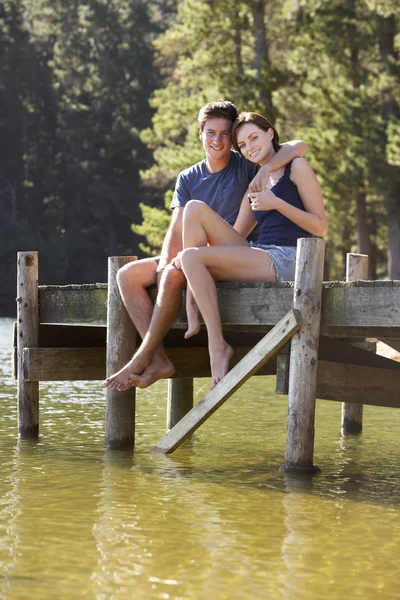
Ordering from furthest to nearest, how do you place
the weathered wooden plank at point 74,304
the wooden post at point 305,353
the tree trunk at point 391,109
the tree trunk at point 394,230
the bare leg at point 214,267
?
1. the tree trunk at point 394,230
2. the tree trunk at point 391,109
3. the weathered wooden plank at point 74,304
4. the bare leg at point 214,267
5. the wooden post at point 305,353

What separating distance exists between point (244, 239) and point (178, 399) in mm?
2772

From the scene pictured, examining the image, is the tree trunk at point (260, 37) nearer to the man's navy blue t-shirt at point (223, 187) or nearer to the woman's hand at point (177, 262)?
the man's navy blue t-shirt at point (223, 187)

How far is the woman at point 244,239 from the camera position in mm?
7215

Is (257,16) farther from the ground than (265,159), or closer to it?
farther from the ground

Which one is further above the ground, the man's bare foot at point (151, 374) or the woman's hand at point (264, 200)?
the woman's hand at point (264, 200)

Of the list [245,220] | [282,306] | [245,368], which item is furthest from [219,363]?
[245,220]

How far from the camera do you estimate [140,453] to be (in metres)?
8.26

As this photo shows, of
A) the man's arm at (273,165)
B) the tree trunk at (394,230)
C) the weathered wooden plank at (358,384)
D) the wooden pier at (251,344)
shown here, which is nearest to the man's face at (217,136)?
the man's arm at (273,165)

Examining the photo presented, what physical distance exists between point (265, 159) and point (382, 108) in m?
20.5

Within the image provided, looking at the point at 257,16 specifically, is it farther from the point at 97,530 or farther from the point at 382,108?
the point at 97,530

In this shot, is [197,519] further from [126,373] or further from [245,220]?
[245,220]

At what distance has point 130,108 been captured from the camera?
58938 mm

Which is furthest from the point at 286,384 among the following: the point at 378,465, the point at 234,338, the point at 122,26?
the point at 122,26

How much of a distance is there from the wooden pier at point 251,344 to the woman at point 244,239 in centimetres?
15
